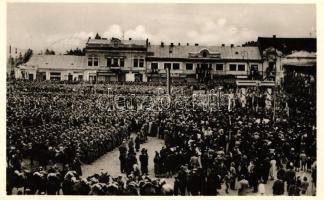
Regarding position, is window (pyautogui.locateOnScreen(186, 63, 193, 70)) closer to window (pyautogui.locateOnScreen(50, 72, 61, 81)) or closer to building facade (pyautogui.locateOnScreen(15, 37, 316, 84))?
building facade (pyautogui.locateOnScreen(15, 37, 316, 84))

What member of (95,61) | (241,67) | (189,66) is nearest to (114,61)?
(95,61)

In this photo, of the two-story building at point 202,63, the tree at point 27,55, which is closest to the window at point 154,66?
the two-story building at point 202,63

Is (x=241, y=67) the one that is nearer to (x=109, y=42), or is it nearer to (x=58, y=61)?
(x=109, y=42)

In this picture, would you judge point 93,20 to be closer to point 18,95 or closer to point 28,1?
point 28,1

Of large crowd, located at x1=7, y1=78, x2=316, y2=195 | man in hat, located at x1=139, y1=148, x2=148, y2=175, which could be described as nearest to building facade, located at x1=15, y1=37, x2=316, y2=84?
large crowd, located at x1=7, y1=78, x2=316, y2=195

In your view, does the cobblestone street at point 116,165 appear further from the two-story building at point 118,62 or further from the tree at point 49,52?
the tree at point 49,52
